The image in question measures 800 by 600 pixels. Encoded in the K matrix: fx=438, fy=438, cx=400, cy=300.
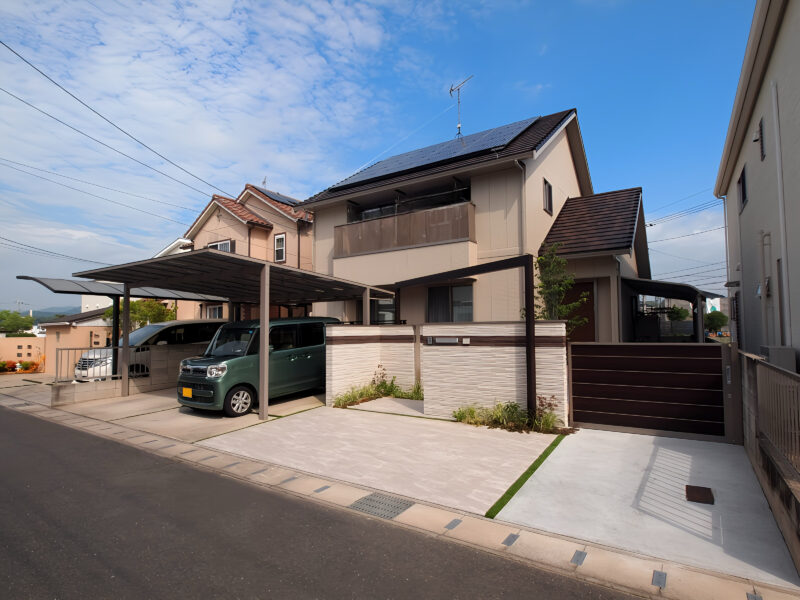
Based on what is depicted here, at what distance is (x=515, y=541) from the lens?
358 centimetres

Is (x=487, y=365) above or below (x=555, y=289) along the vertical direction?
below

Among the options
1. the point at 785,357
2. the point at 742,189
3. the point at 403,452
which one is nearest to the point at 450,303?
the point at 403,452

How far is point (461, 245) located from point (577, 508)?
8265 mm

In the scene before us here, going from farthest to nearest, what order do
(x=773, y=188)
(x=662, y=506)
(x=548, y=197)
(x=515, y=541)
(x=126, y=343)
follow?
(x=548, y=197)
(x=126, y=343)
(x=773, y=188)
(x=662, y=506)
(x=515, y=541)

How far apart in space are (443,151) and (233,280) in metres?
8.07

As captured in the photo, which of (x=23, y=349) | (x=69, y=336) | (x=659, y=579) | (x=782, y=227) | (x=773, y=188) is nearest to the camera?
(x=659, y=579)

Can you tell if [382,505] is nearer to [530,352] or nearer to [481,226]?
[530,352]

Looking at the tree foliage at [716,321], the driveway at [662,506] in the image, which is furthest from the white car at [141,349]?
the tree foliage at [716,321]

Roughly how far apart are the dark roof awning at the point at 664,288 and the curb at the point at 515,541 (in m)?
10.2

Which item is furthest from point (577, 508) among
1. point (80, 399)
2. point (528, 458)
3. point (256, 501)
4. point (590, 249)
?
point (80, 399)

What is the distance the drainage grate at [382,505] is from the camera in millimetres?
4176

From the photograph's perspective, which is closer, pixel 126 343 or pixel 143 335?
pixel 126 343

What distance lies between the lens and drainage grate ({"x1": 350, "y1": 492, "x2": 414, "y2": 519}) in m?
4.18

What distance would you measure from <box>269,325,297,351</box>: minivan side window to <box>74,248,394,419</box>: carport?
791mm
